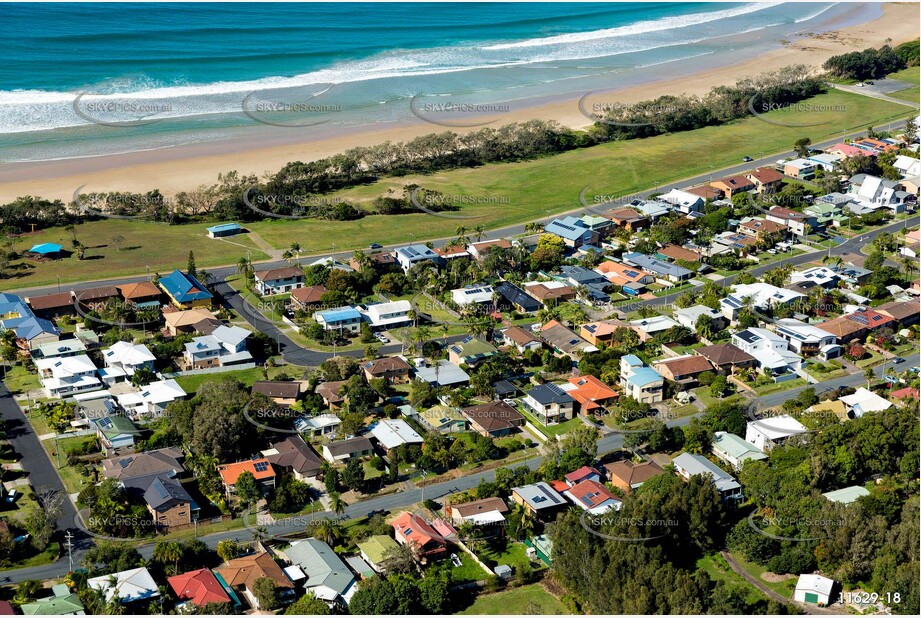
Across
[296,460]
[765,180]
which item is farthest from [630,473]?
[765,180]

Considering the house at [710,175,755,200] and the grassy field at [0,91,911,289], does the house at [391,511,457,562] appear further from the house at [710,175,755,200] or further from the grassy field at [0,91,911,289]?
the house at [710,175,755,200]

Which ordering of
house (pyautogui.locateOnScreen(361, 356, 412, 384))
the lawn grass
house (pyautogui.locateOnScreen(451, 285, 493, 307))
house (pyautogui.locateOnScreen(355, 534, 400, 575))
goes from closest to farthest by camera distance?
house (pyautogui.locateOnScreen(355, 534, 400, 575)) < the lawn grass < house (pyautogui.locateOnScreen(361, 356, 412, 384)) < house (pyautogui.locateOnScreen(451, 285, 493, 307))

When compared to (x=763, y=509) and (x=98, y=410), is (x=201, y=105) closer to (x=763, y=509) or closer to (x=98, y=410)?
(x=98, y=410)

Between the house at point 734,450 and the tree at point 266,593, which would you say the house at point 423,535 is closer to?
the tree at point 266,593

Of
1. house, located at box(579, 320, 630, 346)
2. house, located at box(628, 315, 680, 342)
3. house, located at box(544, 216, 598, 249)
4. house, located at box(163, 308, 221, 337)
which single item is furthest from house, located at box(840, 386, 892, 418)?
house, located at box(163, 308, 221, 337)

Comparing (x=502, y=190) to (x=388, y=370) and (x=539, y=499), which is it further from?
(x=539, y=499)

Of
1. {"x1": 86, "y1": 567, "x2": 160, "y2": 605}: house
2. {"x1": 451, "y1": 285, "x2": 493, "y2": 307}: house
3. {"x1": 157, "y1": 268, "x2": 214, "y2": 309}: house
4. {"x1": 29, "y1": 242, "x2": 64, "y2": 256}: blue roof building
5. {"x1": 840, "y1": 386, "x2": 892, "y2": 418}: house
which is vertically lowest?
{"x1": 840, "y1": 386, "x2": 892, "y2": 418}: house
